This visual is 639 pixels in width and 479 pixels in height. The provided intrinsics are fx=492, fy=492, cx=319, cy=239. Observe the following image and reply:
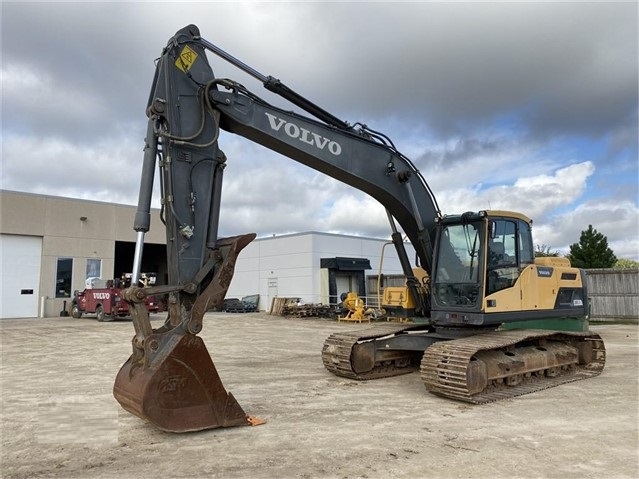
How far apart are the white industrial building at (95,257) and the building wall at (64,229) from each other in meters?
0.04

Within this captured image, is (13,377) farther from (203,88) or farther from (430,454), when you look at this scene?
(430,454)

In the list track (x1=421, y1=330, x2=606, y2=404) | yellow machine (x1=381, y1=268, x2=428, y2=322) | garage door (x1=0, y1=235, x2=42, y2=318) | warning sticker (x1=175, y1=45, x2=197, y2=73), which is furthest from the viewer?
garage door (x1=0, y1=235, x2=42, y2=318)

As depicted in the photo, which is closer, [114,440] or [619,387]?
[114,440]

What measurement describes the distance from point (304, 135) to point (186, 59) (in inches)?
72.1

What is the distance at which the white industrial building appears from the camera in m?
25.9

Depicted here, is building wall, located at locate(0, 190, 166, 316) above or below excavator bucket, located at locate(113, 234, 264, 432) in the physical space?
above

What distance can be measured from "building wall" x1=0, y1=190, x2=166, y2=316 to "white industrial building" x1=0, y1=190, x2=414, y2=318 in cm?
4

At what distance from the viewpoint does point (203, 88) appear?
19.9 ft

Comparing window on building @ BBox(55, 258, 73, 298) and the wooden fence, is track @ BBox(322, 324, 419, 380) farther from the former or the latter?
window on building @ BBox(55, 258, 73, 298)

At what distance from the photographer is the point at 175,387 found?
5.00 metres

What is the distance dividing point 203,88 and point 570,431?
5.91 m

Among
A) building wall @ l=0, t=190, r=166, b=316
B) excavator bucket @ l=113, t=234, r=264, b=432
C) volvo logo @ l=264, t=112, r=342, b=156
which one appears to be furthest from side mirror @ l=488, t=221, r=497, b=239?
building wall @ l=0, t=190, r=166, b=316

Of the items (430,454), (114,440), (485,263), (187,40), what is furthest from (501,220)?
(114,440)

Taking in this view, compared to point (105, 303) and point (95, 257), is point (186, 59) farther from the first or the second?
point (95, 257)
